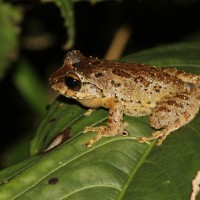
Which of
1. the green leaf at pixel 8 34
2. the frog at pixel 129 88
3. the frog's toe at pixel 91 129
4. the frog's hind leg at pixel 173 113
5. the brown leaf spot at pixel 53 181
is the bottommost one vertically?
the brown leaf spot at pixel 53 181

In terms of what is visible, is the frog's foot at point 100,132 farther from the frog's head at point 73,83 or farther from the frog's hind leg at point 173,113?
the frog's head at point 73,83

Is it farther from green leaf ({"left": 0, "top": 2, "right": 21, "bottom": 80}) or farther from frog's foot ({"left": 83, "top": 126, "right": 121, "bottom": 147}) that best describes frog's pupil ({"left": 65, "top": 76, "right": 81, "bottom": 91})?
Answer: green leaf ({"left": 0, "top": 2, "right": 21, "bottom": 80})

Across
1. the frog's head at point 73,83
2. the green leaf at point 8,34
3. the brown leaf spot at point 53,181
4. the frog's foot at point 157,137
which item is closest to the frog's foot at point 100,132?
the frog's foot at point 157,137

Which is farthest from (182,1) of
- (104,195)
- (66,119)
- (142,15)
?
(104,195)

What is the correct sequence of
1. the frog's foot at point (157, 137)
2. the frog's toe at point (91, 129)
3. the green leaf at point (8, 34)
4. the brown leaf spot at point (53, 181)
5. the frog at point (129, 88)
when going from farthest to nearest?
1. the green leaf at point (8, 34)
2. the frog at point (129, 88)
3. the frog's toe at point (91, 129)
4. the frog's foot at point (157, 137)
5. the brown leaf spot at point (53, 181)

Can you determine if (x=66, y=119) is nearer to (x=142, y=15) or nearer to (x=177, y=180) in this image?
(x=177, y=180)
